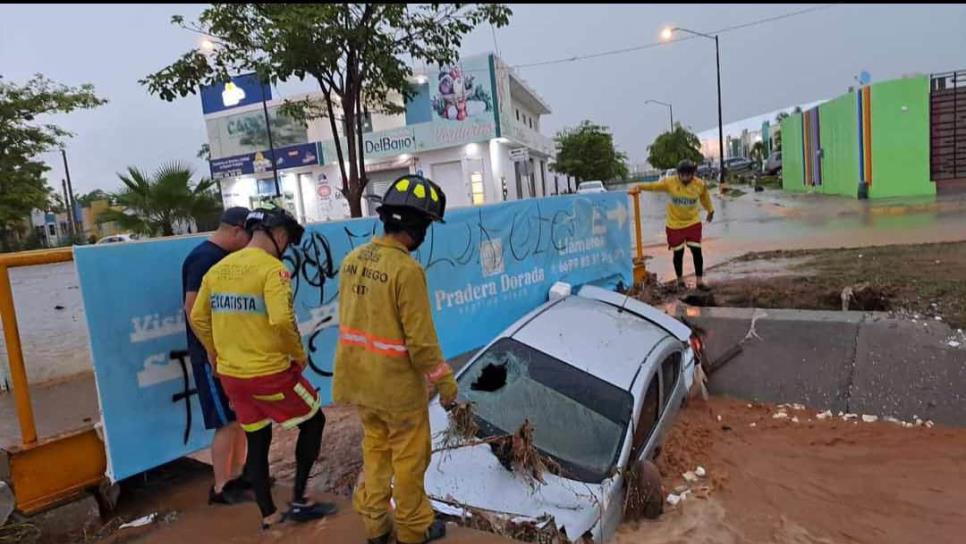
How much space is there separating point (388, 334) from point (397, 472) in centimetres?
58

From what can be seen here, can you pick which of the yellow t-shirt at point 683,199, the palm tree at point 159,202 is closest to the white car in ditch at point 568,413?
the yellow t-shirt at point 683,199

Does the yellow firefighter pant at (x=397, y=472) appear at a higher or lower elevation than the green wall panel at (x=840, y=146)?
lower

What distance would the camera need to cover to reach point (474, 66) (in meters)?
28.3

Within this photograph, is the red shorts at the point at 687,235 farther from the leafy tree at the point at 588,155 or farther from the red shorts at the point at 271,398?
the leafy tree at the point at 588,155

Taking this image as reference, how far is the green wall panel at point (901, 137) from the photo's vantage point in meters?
21.0

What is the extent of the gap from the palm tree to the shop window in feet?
59.0

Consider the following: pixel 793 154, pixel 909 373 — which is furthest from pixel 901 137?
pixel 909 373

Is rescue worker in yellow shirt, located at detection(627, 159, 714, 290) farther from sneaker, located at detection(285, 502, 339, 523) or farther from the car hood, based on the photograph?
sneaker, located at detection(285, 502, 339, 523)

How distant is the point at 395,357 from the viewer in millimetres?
2613

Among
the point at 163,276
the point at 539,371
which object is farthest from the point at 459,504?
the point at 163,276

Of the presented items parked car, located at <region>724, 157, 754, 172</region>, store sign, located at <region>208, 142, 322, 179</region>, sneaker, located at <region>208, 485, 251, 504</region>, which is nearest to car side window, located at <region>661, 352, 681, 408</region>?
sneaker, located at <region>208, 485, 251, 504</region>

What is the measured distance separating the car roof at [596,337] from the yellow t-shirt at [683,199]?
11.0ft

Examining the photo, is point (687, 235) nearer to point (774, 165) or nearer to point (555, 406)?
point (555, 406)

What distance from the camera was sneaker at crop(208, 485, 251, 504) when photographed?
345cm
